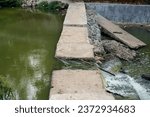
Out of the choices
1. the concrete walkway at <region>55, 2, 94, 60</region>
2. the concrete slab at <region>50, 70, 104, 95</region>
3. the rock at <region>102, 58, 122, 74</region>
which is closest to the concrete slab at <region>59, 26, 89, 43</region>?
the concrete walkway at <region>55, 2, 94, 60</region>

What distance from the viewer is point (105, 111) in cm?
459

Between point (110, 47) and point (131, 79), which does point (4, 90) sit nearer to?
point (131, 79)

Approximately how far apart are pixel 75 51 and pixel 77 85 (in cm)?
154

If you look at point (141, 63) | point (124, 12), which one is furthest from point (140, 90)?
point (124, 12)

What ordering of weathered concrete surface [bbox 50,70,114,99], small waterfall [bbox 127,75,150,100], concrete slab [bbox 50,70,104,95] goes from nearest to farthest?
1. weathered concrete surface [bbox 50,70,114,99]
2. concrete slab [bbox 50,70,104,95]
3. small waterfall [bbox 127,75,150,100]

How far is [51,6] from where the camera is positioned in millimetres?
13227

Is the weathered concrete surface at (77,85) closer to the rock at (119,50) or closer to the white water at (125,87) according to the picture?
the white water at (125,87)

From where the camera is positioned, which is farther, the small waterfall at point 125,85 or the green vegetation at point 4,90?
the small waterfall at point 125,85

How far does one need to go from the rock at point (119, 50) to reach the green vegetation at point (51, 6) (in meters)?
3.85

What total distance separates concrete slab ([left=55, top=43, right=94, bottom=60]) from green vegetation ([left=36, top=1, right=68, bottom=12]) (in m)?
5.30

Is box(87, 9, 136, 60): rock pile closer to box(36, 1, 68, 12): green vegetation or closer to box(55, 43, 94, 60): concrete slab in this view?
box(55, 43, 94, 60): concrete slab

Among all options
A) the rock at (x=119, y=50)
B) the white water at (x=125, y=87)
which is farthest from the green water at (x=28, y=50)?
the rock at (x=119, y=50)

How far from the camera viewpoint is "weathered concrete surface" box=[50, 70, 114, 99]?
5715 mm

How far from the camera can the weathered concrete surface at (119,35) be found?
10414mm
